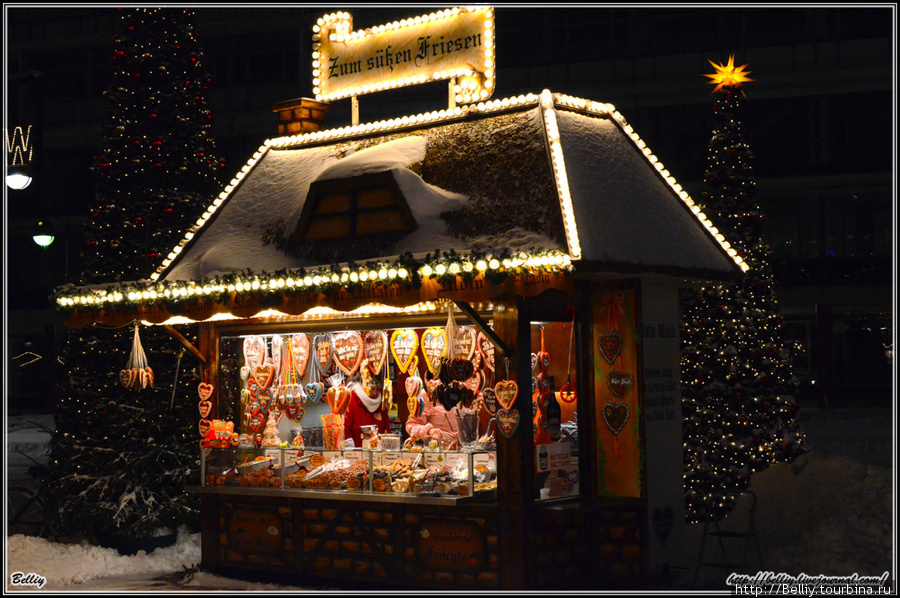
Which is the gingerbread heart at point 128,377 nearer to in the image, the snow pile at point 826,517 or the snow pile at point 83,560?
the snow pile at point 83,560

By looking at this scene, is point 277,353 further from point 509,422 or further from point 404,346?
point 509,422

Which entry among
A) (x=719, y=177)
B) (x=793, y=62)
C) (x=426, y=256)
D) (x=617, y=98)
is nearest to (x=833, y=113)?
(x=793, y=62)

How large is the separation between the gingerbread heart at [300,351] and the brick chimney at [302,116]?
3.14 meters

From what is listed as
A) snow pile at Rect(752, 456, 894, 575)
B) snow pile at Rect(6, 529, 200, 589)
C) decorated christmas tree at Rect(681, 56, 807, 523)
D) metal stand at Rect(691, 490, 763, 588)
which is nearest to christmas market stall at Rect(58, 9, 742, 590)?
metal stand at Rect(691, 490, 763, 588)

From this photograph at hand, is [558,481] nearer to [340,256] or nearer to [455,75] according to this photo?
[340,256]

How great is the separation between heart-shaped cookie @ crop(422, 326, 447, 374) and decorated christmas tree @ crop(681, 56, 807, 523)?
5452mm

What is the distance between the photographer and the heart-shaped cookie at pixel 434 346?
11836 millimetres

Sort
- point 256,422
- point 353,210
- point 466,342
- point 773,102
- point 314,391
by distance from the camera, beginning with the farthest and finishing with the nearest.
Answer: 1. point 773,102
2. point 256,422
3. point 314,391
4. point 353,210
5. point 466,342

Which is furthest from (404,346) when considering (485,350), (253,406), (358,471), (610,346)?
(610,346)

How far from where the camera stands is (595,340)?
11141mm

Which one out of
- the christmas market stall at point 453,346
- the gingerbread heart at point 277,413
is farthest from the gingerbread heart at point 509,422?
the gingerbread heart at point 277,413

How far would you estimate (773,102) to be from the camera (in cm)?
3681

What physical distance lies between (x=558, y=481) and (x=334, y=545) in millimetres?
2703

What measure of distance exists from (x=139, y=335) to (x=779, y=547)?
905cm
